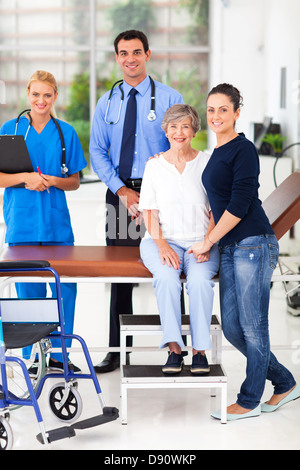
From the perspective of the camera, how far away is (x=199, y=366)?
2.76 m

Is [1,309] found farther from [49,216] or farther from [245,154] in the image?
[245,154]

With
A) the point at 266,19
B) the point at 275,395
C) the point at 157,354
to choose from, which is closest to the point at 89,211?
the point at 157,354

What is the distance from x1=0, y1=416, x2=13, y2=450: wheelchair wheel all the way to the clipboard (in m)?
1.18

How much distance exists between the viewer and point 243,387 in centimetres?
280

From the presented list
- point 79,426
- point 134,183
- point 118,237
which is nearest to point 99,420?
point 79,426

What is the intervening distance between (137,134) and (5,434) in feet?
5.11

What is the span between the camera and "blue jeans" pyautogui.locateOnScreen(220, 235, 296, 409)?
265 centimetres

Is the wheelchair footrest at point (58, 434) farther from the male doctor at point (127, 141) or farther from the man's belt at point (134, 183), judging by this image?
the man's belt at point (134, 183)

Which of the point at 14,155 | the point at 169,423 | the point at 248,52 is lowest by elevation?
the point at 169,423

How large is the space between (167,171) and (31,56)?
6131mm

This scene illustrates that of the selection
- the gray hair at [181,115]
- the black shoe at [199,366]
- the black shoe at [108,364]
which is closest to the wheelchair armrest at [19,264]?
the black shoe at [199,366]

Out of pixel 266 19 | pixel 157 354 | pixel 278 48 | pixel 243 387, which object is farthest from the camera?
pixel 266 19

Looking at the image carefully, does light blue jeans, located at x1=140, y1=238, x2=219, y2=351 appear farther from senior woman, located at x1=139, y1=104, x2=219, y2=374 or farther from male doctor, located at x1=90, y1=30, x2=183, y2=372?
male doctor, located at x1=90, y1=30, x2=183, y2=372

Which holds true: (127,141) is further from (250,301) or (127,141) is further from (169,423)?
(169,423)
